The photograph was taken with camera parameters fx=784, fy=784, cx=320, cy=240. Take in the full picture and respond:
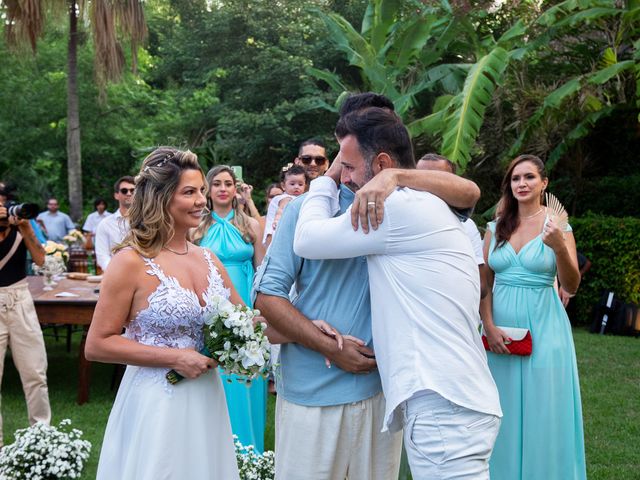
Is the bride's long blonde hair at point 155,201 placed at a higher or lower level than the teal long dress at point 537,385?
higher

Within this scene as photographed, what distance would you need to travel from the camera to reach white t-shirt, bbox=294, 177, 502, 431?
271cm

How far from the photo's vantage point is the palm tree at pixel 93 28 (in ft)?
55.3

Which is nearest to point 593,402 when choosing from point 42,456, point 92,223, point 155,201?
point 42,456

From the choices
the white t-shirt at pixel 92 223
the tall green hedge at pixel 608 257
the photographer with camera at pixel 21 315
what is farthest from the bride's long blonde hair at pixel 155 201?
the white t-shirt at pixel 92 223

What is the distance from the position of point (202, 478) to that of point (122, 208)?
5.45m

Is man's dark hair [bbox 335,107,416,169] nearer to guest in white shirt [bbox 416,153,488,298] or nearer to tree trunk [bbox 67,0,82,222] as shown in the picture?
guest in white shirt [bbox 416,153,488,298]

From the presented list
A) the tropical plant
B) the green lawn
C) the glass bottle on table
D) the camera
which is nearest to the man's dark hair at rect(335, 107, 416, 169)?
the camera

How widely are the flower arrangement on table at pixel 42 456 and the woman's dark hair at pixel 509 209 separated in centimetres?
360

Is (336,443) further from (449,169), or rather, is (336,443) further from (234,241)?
(234,241)

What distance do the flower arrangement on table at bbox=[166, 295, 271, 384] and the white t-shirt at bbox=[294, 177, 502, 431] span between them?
2.24 feet

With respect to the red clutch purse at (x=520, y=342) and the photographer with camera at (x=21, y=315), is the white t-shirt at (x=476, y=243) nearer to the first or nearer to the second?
the red clutch purse at (x=520, y=342)

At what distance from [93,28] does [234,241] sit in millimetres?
12682

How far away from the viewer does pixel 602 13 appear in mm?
12578

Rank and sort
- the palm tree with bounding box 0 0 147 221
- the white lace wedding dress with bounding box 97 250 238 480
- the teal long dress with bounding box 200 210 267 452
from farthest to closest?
the palm tree with bounding box 0 0 147 221
the teal long dress with bounding box 200 210 267 452
the white lace wedding dress with bounding box 97 250 238 480
